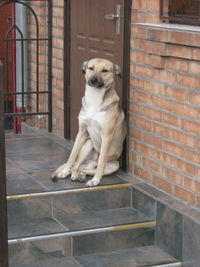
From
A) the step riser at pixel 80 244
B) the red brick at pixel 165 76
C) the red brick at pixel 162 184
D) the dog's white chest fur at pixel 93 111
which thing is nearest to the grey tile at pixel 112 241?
the step riser at pixel 80 244

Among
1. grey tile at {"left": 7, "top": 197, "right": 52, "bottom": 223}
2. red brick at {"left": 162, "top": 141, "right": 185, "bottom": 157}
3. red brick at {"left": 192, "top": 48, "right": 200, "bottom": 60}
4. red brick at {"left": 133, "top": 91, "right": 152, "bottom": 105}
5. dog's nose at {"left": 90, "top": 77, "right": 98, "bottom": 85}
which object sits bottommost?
grey tile at {"left": 7, "top": 197, "right": 52, "bottom": 223}

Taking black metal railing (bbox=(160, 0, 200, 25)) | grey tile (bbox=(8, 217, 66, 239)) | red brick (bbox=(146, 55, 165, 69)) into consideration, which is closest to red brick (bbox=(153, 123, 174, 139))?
red brick (bbox=(146, 55, 165, 69))

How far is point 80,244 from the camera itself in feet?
15.8

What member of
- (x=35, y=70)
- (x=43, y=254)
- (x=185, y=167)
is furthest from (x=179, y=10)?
(x=35, y=70)

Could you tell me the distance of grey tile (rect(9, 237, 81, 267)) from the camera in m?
4.64

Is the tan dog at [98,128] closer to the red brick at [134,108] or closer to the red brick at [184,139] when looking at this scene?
the red brick at [134,108]

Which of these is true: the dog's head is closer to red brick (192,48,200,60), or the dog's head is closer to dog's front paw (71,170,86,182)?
dog's front paw (71,170,86,182)

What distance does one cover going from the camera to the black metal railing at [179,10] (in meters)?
4.83

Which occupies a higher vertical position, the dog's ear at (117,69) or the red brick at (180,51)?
the red brick at (180,51)

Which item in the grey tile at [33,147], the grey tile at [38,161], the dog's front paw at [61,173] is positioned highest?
the dog's front paw at [61,173]

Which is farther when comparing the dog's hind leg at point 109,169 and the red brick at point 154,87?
the dog's hind leg at point 109,169

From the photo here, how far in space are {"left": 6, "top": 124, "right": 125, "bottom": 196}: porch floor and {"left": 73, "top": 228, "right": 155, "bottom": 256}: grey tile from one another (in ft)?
1.72

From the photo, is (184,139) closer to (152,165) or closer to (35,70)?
(152,165)

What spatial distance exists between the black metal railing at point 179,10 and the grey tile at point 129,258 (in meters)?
1.72
